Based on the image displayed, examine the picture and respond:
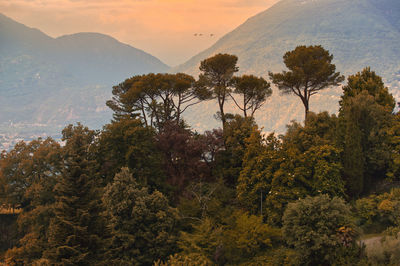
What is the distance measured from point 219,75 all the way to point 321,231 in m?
20.4

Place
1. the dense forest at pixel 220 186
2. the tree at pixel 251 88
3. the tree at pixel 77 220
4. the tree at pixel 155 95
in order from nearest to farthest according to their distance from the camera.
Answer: the dense forest at pixel 220 186, the tree at pixel 77 220, the tree at pixel 155 95, the tree at pixel 251 88

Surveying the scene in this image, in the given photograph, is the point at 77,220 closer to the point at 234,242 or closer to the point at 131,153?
the point at 131,153

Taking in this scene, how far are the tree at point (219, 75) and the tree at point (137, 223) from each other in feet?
41.8

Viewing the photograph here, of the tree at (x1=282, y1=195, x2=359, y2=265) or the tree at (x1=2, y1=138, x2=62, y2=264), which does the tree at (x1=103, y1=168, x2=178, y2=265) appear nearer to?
the tree at (x1=2, y1=138, x2=62, y2=264)

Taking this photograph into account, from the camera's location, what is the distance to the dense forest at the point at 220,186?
20389 mm

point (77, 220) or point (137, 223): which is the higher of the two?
point (77, 220)

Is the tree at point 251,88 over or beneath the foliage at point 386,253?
over

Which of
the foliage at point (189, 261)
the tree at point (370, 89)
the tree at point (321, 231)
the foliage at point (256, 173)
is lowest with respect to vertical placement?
the foliage at point (189, 261)

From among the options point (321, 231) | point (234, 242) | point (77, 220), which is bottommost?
point (234, 242)

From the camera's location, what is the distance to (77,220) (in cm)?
2128

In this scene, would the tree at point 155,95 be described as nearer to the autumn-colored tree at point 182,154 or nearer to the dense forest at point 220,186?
the dense forest at point 220,186

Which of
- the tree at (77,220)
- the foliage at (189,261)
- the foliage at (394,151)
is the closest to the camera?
the foliage at (189,261)

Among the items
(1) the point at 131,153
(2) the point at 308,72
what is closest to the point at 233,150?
(1) the point at 131,153

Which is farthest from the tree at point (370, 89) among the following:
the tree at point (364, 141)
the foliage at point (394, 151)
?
the foliage at point (394, 151)
